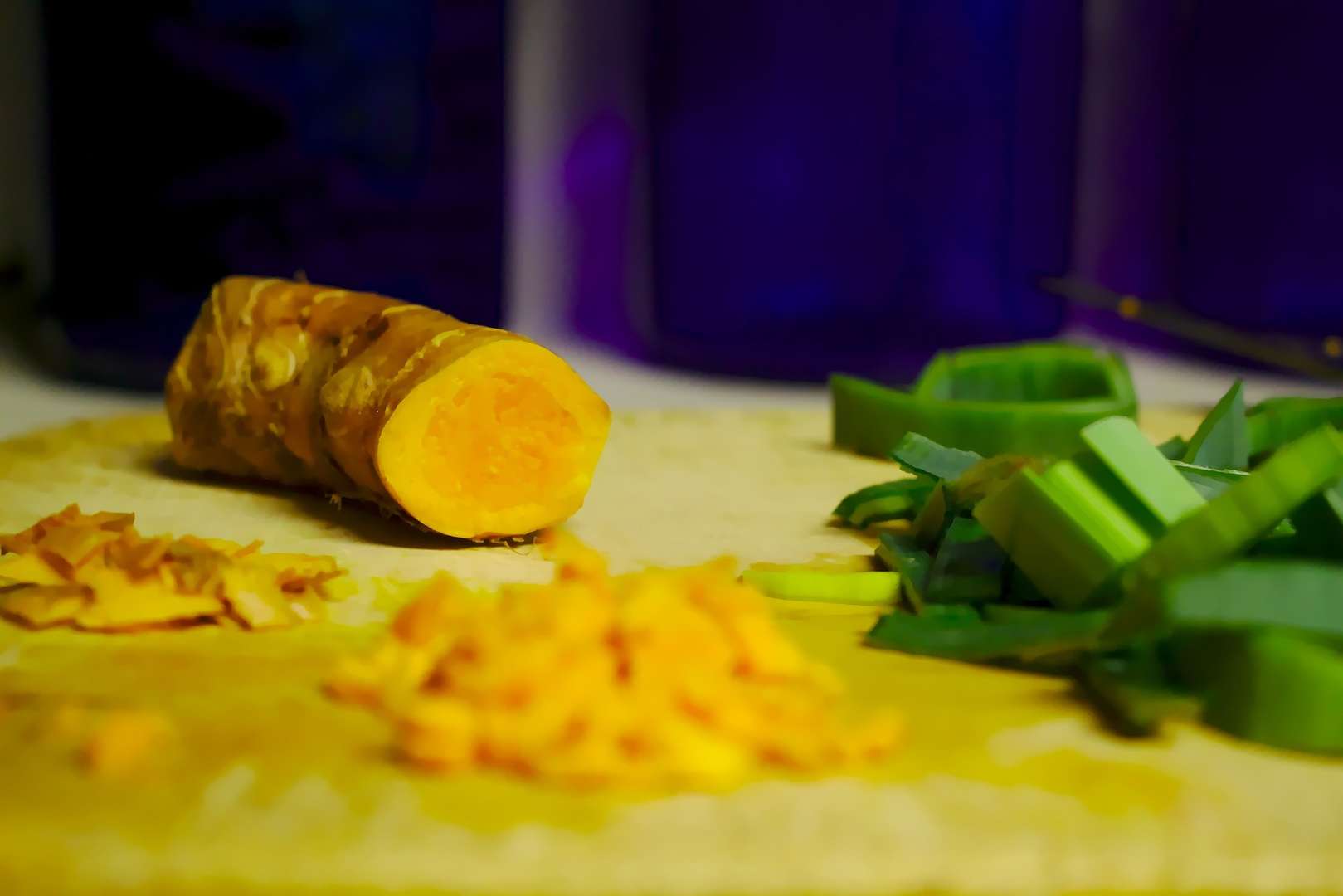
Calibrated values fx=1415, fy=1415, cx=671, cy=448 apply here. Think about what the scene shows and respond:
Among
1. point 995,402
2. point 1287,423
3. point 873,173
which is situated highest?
point 873,173

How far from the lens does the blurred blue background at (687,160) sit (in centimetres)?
279

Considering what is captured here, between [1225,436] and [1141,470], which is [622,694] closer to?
[1141,470]

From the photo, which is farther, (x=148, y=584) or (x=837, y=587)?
(x=837, y=587)

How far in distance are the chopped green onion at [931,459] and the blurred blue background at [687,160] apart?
3.82 feet

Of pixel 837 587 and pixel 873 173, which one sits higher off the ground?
pixel 873 173

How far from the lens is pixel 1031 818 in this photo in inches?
43.0

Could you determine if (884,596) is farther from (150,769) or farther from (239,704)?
(150,769)

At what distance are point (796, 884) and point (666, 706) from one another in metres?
0.21

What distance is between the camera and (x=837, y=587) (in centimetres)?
169

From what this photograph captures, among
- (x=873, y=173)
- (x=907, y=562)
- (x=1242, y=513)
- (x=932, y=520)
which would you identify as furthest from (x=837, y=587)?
(x=873, y=173)

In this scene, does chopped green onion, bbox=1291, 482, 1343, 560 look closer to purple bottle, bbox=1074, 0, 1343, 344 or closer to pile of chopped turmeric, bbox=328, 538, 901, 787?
pile of chopped turmeric, bbox=328, 538, 901, 787

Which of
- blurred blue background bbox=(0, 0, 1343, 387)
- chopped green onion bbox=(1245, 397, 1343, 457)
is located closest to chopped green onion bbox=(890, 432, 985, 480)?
chopped green onion bbox=(1245, 397, 1343, 457)

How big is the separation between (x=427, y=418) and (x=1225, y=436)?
1.09 meters

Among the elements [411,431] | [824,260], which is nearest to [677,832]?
[411,431]
